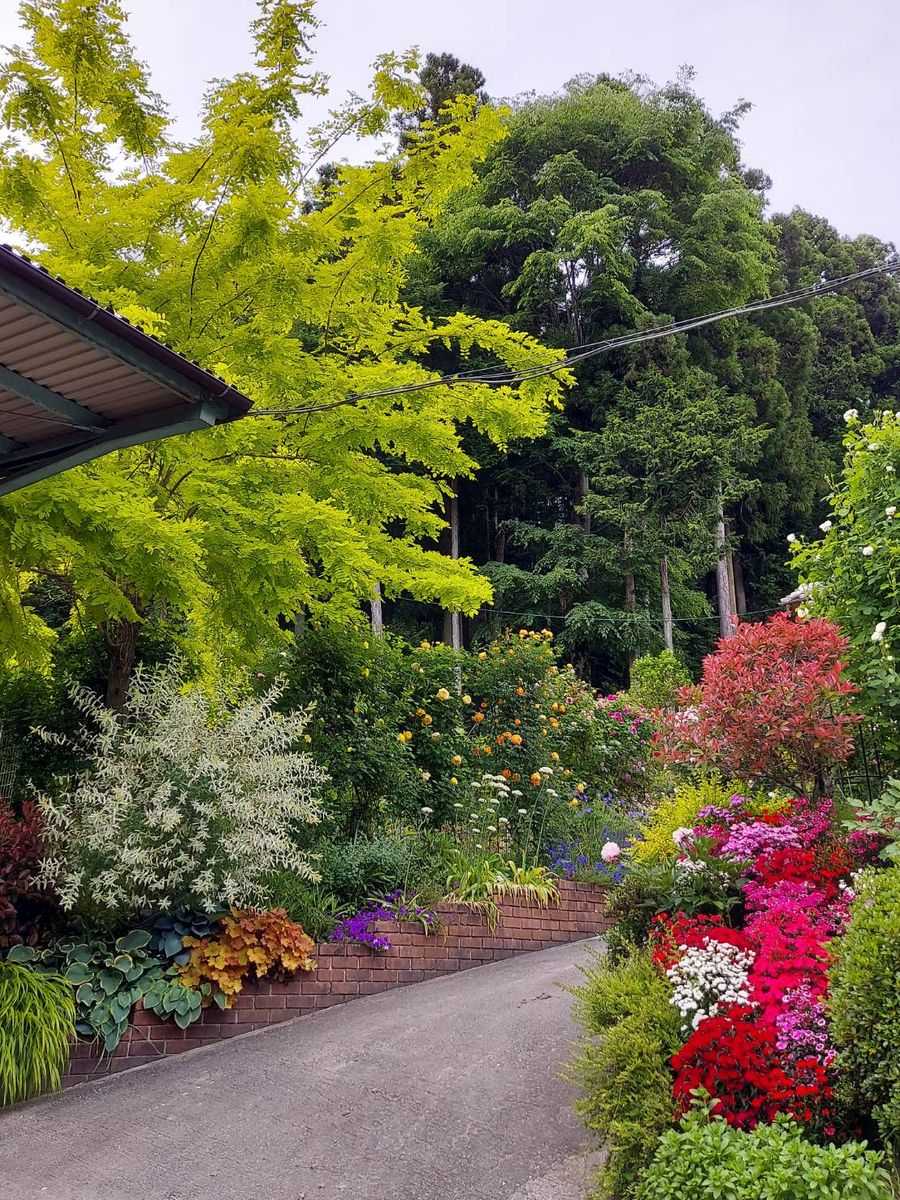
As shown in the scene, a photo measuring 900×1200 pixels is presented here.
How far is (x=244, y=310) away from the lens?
646cm

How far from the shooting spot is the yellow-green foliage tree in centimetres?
599

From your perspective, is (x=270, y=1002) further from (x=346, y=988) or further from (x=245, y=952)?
(x=346, y=988)

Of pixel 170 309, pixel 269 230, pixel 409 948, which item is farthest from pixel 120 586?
pixel 409 948

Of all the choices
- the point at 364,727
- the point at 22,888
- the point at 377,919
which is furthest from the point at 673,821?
the point at 22,888

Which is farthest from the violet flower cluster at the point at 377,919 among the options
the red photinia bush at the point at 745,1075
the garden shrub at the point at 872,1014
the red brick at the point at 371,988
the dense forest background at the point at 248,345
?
the garden shrub at the point at 872,1014

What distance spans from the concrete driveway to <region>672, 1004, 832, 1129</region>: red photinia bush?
719 mm

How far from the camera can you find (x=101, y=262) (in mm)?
6246

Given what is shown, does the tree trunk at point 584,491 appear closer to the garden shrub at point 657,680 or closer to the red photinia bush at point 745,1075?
the garden shrub at point 657,680

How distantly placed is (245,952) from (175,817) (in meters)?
1.04

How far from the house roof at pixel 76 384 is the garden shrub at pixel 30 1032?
2630 millimetres

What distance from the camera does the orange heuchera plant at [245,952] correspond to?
577cm

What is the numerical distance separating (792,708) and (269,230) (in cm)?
431

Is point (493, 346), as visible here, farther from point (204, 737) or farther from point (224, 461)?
point (204, 737)

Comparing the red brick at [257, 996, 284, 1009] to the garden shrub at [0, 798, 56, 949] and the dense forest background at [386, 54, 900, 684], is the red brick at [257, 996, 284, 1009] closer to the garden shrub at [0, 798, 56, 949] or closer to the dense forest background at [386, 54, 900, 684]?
the garden shrub at [0, 798, 56, 949]
